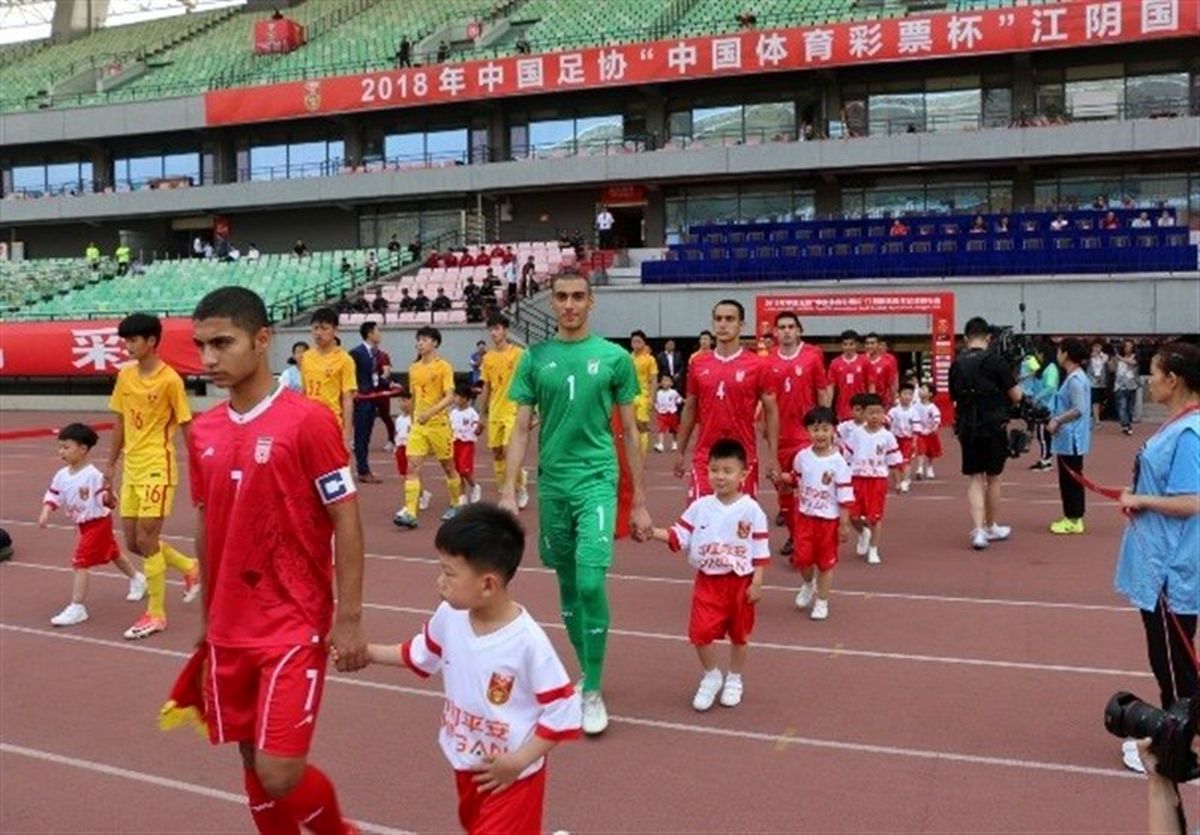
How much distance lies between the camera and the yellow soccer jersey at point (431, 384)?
12.4m

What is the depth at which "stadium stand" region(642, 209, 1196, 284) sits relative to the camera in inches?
1007

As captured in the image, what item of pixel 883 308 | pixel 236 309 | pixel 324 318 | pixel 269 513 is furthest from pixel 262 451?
pixel 883 308

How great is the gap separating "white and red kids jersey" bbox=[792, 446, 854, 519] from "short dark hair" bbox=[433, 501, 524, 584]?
4814 millimetres

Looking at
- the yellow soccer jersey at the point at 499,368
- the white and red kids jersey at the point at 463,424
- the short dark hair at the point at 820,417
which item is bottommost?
the white and red kids jersey at the point at 463,424

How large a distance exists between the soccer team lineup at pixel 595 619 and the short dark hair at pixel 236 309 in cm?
1

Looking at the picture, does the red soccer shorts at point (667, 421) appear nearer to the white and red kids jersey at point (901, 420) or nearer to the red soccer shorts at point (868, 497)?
the white and red kids jersey at point (901, 420)

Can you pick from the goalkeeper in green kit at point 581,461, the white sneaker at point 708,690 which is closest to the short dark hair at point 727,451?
the goalkeeper in green kit at point 581,461

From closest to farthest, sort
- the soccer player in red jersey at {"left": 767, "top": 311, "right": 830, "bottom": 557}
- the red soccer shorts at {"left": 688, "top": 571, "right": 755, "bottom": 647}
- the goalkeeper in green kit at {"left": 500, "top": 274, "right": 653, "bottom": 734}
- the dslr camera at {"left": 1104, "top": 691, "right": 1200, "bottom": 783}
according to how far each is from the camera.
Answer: the dslr camera at {"left": 1104, "top": 691, "right": 1200, "bottom": 783}
the goalkeeper in green kit at {"left": 500, "top": 274, "right": 653, "bottom": 734}
the red soccer shorts at {"left": 688, "top": 571, "right": 755, "bottom": 647}
the soccer player in red jersey at {"left": 767, "top": 311, "right": 830, "bottom": 557}

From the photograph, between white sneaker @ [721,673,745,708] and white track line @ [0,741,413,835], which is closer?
white track line @ [0,741,413,835]

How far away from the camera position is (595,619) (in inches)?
220

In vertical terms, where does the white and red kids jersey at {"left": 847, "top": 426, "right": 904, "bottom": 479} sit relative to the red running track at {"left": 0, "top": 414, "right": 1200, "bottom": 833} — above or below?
above

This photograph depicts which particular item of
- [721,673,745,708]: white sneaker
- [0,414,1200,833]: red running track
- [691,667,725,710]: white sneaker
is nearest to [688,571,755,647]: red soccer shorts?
[691,667,725,710]: white sneaker

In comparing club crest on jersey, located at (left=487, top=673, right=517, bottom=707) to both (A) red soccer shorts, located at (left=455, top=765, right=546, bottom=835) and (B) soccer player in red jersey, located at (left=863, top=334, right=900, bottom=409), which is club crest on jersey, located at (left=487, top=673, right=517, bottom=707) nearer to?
(A) red soccer shorts, located at (left=455, top=765, right=546, bottom=835)

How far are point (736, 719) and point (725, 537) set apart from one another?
97cm
